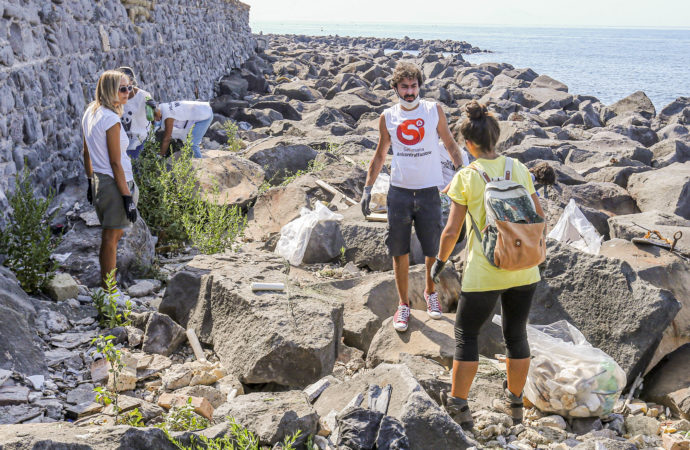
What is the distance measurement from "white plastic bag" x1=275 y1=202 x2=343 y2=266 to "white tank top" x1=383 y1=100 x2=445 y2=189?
187 cm

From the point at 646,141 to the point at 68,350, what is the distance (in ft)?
46.4

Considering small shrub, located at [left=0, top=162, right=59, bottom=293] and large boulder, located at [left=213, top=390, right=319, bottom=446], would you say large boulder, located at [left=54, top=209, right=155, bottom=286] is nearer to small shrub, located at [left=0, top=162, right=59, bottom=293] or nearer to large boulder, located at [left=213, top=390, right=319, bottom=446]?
small shrub, located at [left=0, top=162, right=59, bottom=293]

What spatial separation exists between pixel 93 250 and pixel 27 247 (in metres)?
0.66

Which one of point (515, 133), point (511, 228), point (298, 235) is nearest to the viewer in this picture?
point (511, 228)

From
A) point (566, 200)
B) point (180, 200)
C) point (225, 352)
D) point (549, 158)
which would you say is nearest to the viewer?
point (225, 352)

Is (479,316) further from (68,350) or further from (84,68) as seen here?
(84,68)

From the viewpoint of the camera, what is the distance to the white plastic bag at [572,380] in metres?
3.74

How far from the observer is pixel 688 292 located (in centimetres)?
513

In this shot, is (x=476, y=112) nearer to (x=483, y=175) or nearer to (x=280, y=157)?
(x=483, y=175)

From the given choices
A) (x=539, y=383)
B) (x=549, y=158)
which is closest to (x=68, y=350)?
(x=539, y=383)

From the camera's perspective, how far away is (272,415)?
3.06 m

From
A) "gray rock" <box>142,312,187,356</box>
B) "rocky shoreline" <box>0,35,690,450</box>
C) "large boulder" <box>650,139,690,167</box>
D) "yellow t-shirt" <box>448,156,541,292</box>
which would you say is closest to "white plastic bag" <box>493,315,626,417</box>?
"rocky shoreline" <box>0,35,690,450</box>

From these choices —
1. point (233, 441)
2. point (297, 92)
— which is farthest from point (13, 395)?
point (297, 92)

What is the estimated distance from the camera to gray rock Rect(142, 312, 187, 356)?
14.3ft
